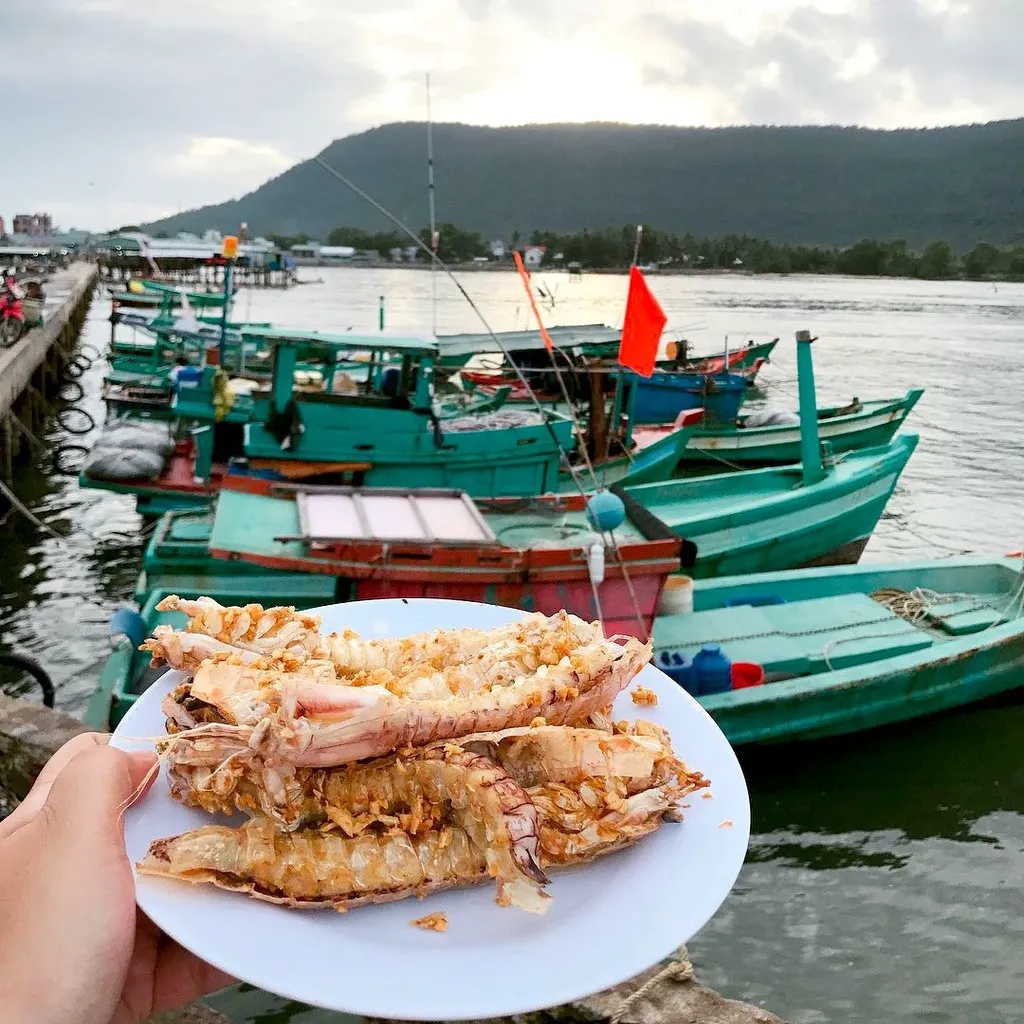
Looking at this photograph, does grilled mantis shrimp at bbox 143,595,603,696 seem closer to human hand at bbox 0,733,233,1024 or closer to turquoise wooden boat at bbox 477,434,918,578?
human hand at bbox 0,733,233,1024

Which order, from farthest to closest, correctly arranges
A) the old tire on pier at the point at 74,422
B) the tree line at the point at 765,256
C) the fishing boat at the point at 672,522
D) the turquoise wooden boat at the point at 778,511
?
the tree line at the point at 765,256 → the old tire on pier at the point at 74,422 → the turquoise wooden boat at the point at 778,511 → the fishing boat at the point at 672,522

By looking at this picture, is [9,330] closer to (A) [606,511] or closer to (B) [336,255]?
(A) [606,511]

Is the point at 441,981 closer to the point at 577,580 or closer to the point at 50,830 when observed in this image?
the point at 50,830

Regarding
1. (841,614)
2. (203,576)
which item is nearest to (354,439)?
(203,576)

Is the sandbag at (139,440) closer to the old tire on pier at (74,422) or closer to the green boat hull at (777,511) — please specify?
the green boat hull at (777,511)

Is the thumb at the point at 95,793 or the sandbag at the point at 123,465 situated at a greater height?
the thumb at the point at 95,793

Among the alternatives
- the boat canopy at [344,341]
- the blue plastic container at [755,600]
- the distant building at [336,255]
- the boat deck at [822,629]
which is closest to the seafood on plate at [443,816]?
the boat deck at [822,629]

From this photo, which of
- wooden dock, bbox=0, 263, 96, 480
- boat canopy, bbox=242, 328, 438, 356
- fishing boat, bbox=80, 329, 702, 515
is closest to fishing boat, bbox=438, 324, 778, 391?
boat canopy, bbox=242, 328, 438, 356

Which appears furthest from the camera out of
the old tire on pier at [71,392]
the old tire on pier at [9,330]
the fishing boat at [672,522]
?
the old tire on pier at [71,392]
